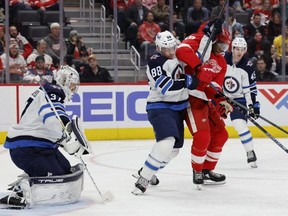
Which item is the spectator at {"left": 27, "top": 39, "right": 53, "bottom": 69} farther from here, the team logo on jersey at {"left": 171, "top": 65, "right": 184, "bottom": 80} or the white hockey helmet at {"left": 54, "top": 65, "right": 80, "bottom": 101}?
the white hockey helmet at {"left": 54, "top": 65, "right": 80, "bottom": 101}

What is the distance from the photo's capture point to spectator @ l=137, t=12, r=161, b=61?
10.4 m

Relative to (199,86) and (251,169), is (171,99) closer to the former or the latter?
(199,86)

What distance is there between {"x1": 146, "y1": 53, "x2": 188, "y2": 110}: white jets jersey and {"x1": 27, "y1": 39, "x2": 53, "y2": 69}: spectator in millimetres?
4096

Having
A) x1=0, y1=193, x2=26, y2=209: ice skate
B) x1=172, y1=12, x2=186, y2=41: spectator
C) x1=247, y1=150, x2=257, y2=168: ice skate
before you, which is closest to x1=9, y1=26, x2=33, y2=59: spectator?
x1=172, y1=12, x2=186, y2=41: spectator

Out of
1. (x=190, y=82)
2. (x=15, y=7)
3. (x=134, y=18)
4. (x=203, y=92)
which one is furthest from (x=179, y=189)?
(x=134, y=18)

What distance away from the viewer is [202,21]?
35.5 feet

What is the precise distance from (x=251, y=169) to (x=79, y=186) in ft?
7.43

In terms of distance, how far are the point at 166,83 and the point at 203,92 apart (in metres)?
0.46

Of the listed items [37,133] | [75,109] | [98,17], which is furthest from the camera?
[98,17]

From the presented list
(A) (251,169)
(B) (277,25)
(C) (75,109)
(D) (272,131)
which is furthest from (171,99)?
(B) (277,25)

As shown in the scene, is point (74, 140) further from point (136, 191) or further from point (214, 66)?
point (214, 66)

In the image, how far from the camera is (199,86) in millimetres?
5750

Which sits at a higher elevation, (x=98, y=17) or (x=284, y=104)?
(x=98, y=17)

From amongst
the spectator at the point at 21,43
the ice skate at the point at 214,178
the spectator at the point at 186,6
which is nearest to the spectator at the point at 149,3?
the spectator at the point at 186,6
